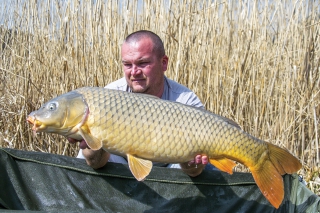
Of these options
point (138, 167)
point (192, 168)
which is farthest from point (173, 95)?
point (138, 167)

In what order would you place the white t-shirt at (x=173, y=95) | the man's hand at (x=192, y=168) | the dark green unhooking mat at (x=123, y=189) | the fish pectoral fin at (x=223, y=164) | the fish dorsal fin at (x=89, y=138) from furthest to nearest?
the white t-shirt at (x=173, y=95) < the dark green unhooking mat at (x=123, y=189) < the man's hand at (x=192, y=168) < the fish pectoral fin at (x=223, y=164) < the fish dorsal fin at (x=89, y=138)

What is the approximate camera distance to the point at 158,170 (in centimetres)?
209

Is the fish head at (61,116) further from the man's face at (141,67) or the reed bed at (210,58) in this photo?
the reed bed at (210,58)

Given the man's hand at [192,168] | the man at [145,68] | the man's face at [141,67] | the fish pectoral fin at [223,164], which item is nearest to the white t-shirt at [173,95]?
the man at [145,68]

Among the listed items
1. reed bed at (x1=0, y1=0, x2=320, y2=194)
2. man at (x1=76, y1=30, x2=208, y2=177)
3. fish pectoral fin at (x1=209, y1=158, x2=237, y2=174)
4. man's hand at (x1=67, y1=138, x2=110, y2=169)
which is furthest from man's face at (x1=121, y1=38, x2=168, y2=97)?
fish pectoral fin at (x1=209, y1=158, x2=237, y2=174)

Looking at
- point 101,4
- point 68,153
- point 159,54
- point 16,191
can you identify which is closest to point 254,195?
point 159,54

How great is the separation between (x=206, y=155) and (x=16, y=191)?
85 cm

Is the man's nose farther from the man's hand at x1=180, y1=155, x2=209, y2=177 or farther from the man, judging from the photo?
the man's hand at x1=180, y1=155, x2=209, y2=177

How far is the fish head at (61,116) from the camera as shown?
58.3 inches

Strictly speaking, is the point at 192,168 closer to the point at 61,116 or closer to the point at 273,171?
the point at 273,171

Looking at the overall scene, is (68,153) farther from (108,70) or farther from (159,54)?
(159,54)

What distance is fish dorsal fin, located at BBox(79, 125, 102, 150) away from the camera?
147 cm

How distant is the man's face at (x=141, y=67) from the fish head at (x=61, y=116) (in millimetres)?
Answer: 704

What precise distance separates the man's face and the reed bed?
489 millimetres
